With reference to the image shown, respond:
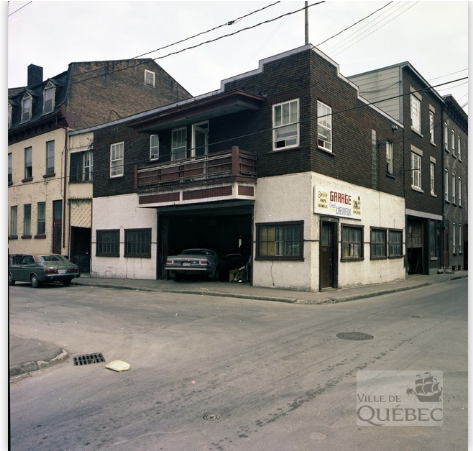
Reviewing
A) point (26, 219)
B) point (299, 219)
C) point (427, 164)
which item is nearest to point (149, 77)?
point (26, 219)

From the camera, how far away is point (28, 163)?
92.7 ft

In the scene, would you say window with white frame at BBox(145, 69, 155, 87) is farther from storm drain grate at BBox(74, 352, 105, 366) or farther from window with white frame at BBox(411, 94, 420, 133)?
storm drain grate at BBox(74, 352, 105, 366)

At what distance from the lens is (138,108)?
31297 millimetres

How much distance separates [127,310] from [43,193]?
18028mm

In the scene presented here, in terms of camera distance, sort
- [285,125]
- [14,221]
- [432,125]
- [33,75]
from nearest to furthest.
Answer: [285,125]
[432,125]
[14,221]
[33,75]

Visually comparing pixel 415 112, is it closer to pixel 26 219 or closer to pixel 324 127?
pixel 324 127

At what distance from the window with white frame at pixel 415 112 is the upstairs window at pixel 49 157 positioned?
21523 mm

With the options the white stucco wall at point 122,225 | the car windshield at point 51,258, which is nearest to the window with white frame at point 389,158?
the white stucco wall at point 122,225

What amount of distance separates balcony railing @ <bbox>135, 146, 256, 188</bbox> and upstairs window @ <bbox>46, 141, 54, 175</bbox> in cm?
993

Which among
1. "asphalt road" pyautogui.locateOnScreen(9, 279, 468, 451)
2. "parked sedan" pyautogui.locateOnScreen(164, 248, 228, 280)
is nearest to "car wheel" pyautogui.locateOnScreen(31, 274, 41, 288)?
"parked sedan" pyautogui.locateOnScreen(164, 248, 228, 280)

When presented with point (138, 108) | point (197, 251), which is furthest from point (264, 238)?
point (138, 108)

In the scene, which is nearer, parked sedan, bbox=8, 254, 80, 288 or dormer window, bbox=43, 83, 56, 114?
parked sedan, bbox=8, 254, 80, 288

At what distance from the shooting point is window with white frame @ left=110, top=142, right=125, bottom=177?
22.8 metres

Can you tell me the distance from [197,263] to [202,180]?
11.8 ft
